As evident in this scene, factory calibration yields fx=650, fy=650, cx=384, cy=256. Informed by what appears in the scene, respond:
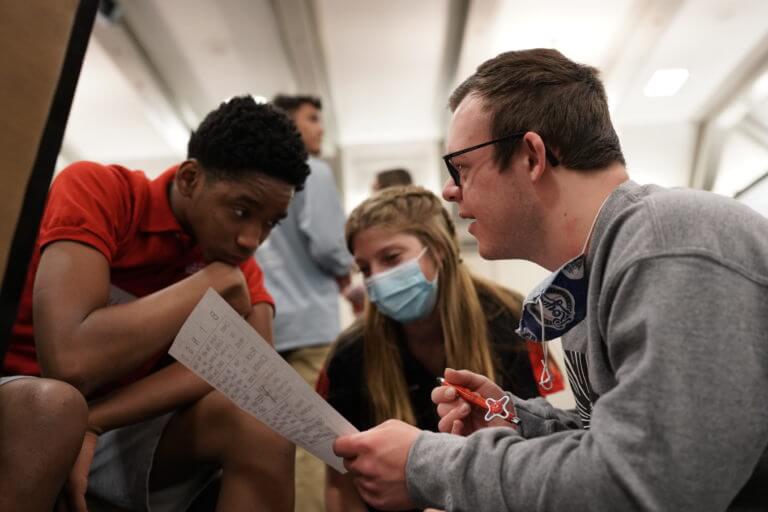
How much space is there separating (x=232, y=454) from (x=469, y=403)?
36 cm

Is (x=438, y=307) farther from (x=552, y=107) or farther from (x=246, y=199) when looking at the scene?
(x=552, y=107)

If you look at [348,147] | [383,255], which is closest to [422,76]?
[348,147]

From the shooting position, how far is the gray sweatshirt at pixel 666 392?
1.86 ft

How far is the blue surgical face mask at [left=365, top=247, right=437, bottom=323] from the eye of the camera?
1.45 m

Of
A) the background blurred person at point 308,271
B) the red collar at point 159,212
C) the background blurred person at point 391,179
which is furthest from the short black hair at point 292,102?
the red collar at point 159,212

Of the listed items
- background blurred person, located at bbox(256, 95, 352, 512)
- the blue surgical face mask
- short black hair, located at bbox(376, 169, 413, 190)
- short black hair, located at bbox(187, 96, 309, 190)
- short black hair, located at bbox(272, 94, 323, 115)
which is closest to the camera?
short black hair, located at bbox(187, 96, 309, 190)

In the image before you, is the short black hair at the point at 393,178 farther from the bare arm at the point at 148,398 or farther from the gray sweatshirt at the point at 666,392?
the gray sweatshirt at the point at 666,392

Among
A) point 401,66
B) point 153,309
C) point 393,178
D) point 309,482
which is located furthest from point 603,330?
point 401,66

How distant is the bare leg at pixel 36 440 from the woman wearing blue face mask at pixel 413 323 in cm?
62

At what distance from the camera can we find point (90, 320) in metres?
0.94

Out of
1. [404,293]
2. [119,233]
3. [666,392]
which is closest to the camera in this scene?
[666,392]

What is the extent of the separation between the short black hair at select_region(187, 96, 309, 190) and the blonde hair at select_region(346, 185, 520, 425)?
0.28 m

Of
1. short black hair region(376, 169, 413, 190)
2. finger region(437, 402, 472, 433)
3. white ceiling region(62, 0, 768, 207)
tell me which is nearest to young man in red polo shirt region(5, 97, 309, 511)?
finger region(437, 402, 472, 433)

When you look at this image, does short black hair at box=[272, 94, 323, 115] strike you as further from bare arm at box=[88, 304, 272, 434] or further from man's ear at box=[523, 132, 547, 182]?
man's ear at box=[523, 132, 547, 182]
